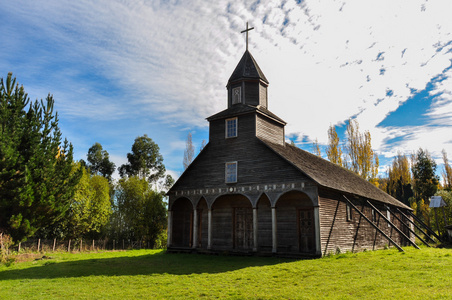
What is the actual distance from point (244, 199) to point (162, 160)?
35.4 m

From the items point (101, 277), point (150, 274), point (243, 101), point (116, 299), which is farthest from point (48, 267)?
point (243, 101)

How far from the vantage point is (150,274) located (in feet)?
48.5

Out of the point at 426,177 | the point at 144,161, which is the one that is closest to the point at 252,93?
the point at 144,161

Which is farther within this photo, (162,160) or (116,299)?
(162,160)

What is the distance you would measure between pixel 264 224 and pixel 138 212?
21327 millimetres

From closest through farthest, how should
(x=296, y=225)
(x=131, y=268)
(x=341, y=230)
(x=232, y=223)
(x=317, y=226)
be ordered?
1. (x=131, y=268)
2. (x=317, y=226)
3. (x=296, y=225)
4. (x=341, y=230)
5. (x=232, y=223)

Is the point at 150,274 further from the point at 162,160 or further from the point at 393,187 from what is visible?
the point at 393,187

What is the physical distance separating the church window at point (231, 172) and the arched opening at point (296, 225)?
4.03m

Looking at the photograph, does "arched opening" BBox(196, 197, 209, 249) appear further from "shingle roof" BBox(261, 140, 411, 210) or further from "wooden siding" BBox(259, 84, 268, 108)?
"wooden siding" BBox(259, 84, 268, 108)

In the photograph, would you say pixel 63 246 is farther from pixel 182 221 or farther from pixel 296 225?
pixel 296 225

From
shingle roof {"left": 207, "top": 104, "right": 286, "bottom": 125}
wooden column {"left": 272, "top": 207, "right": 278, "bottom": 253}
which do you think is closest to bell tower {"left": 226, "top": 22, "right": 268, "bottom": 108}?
shingle roof {"left": 207, "top": 104, "right": 286, "bottom": 125}

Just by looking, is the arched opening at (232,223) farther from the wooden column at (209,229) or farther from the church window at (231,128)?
the church window at (231,128)

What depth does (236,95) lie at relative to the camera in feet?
87.7

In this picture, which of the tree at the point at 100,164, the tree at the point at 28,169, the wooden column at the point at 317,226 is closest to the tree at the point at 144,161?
the tree at the point at 100,164
